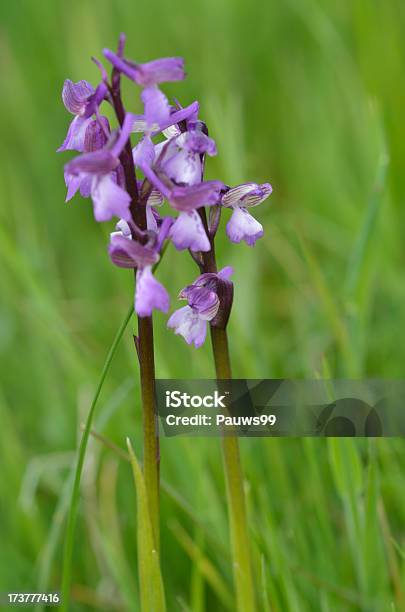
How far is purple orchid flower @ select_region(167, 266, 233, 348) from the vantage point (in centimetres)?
83

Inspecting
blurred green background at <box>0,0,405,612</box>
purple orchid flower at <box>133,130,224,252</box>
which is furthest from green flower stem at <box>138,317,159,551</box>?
blurred green background at <box>0,0,405,612</box>

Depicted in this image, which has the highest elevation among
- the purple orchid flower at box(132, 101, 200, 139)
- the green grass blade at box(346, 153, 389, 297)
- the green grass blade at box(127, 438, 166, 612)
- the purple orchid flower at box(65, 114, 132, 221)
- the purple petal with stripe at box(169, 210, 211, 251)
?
the green grass blade at box(346, 153, 389, 297)

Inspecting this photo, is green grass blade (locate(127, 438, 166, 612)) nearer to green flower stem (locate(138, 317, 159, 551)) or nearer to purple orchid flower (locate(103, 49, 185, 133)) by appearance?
green flower stem (locate(138, 317, 159, 551))

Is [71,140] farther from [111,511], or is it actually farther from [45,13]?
[45,13]

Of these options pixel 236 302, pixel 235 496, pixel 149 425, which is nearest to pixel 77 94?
pixel 149 425

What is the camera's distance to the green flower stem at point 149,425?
81cm

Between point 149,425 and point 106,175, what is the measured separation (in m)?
0.27

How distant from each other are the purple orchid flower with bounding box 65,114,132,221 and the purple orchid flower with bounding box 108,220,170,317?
0.10 ft

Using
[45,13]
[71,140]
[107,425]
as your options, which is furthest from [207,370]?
[45,13]

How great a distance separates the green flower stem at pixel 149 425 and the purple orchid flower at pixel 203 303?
0.18ft

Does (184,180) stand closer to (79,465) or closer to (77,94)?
(77,94)

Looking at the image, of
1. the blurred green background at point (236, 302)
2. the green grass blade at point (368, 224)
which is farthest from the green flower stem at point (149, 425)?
the green grass blade at point (368, 224)

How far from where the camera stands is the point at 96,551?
55.2 inches

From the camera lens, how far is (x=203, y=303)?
0.83m
